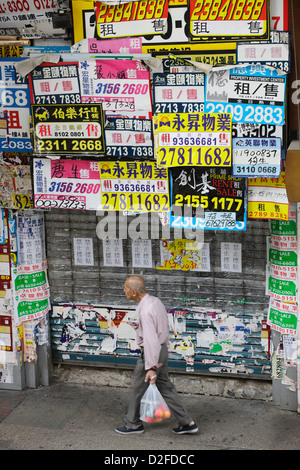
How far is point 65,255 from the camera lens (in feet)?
29.2

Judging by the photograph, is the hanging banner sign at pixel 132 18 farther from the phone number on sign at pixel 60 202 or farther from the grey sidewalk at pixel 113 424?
the grey sidewalk at pixel 113 424

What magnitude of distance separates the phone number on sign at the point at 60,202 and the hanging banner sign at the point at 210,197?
104cm

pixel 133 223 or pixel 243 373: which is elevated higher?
pixel 133 223

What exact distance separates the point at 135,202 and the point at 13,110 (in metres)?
1.68

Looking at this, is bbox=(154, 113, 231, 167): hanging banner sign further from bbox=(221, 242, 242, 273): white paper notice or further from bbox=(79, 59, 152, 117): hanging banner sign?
bbox=(221, 242, 242, 273): white paper notice

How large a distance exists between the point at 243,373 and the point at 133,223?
2160 millimetres

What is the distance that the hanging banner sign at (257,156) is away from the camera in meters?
7.43

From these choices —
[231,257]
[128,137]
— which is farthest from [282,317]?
[128,137]

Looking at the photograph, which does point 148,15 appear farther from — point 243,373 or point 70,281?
point 243,373

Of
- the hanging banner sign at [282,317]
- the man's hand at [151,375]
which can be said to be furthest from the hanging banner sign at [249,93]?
the man's hand at [151,375]

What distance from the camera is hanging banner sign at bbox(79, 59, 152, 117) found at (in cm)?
754

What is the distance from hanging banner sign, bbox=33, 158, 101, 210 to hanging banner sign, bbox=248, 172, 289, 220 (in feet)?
5.46

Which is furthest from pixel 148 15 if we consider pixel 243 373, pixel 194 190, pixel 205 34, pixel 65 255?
pixel 243 373

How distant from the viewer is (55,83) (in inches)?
305
